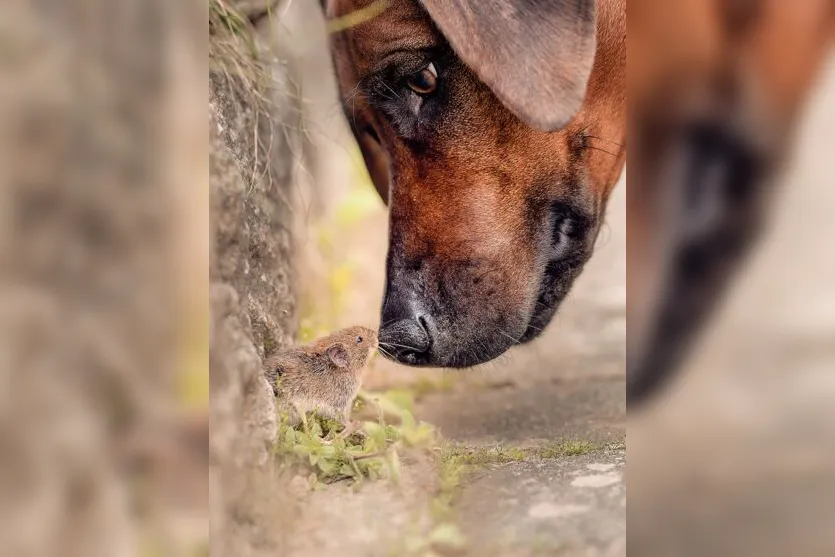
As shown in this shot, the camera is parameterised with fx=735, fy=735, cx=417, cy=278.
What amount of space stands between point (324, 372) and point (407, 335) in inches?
8.8

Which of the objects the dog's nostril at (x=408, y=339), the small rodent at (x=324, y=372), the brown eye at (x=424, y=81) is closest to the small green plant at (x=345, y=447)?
the small rodent at (x=324, y=372)

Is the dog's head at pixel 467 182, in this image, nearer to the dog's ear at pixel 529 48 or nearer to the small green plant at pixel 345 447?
the dog's ear at pixel 529 48

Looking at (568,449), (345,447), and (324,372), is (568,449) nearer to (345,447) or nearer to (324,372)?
(345,447)

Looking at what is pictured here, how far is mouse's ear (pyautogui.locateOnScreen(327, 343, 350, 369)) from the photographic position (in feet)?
6.41

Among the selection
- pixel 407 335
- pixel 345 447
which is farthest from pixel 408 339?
pixel 345 447

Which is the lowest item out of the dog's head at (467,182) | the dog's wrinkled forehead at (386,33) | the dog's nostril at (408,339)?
the dog's nostril at (408,339)

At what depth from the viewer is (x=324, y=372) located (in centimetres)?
181

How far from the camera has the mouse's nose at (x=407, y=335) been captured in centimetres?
184
